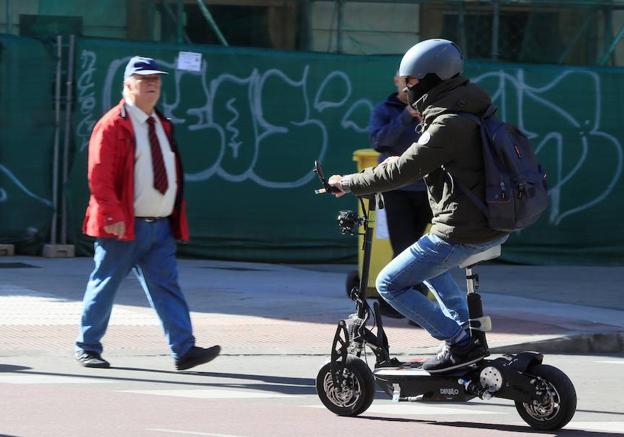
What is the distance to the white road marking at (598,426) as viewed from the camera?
702cm

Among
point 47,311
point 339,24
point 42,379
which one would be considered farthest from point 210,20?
point 42,379

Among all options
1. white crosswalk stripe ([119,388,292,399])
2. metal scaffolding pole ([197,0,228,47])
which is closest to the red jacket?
white crosswalk stripe ([119,388,292,399])

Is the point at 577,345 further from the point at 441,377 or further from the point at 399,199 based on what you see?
the point at 441,377

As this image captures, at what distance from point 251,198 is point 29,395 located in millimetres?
7484

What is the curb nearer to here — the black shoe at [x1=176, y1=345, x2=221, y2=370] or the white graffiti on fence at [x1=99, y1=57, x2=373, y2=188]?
the black shoe at [x1=176, y1=345, x2=221, y2=370]

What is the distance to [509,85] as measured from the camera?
15453 mm

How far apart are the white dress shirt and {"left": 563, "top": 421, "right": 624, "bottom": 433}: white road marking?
9.04 ft

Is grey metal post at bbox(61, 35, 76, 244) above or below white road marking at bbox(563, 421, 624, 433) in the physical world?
above

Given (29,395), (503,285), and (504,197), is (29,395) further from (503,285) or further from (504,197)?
(503,285)

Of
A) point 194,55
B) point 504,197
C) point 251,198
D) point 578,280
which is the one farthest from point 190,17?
point 504,197

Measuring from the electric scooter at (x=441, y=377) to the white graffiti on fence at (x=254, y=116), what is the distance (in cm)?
756

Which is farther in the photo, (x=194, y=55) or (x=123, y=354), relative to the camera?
(x=194, y=55)

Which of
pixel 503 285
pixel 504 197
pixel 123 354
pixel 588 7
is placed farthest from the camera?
pixel 588 7

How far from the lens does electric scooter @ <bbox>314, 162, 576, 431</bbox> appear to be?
6777 millimetres
